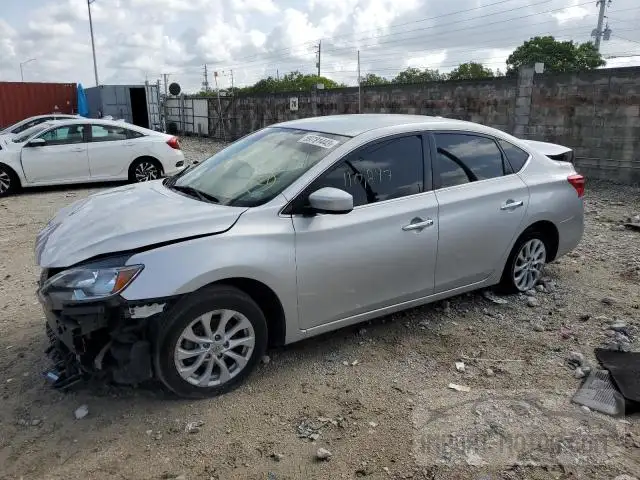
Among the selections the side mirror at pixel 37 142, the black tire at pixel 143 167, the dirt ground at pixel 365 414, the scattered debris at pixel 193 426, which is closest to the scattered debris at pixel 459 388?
the dirt ground at pixel 365 414

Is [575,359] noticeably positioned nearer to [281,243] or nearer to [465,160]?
[465,160]

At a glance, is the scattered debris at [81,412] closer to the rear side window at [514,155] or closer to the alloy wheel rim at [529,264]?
the alloy wheel rim at [529,264]

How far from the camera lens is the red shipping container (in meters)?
22.1

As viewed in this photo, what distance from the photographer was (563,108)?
11.8m

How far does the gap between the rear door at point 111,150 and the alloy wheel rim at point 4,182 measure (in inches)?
55.8

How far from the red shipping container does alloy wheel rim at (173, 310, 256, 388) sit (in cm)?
2270

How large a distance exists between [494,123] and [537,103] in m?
1.15

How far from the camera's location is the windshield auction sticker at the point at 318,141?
3771 mm

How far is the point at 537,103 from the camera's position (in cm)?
1223

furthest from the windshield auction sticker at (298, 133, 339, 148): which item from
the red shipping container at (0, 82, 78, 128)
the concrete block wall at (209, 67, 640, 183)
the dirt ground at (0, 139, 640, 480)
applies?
the red shipping container at (0, 82, 78, 128)

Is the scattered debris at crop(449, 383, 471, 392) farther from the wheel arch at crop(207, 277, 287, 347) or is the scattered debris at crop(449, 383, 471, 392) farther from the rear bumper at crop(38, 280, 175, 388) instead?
the rear bumper at crop(38, 280, 175, 388)

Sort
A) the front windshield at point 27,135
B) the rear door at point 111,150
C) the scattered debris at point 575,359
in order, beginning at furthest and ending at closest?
the rear door at point 111,150, the front windshield at point 27,135, the scattered debris at point 575,359

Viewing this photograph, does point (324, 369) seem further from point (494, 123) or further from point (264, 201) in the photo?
point (494, 123)

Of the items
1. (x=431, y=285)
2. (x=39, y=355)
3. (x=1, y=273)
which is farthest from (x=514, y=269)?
(x=1, y=273)
